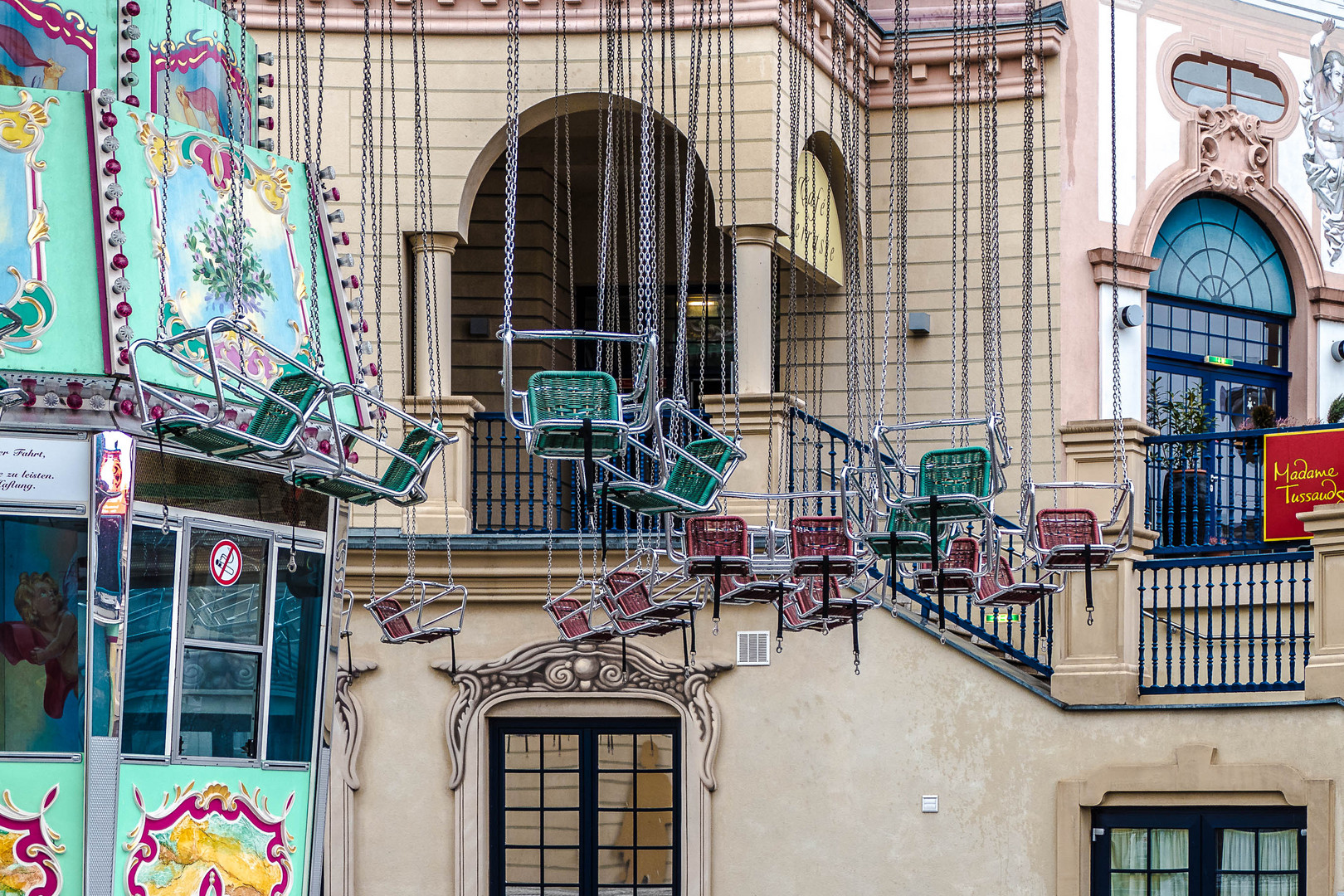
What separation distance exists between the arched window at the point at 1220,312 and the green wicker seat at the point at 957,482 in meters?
8.21

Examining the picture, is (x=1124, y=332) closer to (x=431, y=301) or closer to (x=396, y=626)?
(x=431, y=301)

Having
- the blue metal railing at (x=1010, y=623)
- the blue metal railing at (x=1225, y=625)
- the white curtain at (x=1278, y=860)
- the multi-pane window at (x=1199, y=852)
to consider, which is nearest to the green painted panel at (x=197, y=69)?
the blue metal railing at (x=1010, y=623)

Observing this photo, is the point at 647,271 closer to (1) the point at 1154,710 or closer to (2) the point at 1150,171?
(1) the point at 1154,710

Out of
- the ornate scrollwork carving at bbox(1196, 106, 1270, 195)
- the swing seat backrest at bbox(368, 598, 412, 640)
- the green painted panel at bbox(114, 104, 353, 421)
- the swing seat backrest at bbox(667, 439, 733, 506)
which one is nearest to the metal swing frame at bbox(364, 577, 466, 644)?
the swing seat backrest at bbox(368, 598, 412, 640)

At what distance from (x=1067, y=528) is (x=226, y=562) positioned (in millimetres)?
4959

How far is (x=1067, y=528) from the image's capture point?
12352mm

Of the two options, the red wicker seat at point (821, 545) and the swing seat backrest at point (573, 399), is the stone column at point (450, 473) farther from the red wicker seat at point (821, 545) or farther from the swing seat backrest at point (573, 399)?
the swing seat backrest at point (573, 399)

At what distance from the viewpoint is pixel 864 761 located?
15.8 metres

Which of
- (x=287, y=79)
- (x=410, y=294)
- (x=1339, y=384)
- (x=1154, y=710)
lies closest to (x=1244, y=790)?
(x=1154, y=710)

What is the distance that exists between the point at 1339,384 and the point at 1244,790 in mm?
6072

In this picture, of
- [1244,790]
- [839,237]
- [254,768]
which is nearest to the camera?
[254,768]

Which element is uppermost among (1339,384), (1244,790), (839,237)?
(839,237)

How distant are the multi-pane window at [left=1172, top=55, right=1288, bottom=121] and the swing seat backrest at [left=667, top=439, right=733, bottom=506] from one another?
29.8ft

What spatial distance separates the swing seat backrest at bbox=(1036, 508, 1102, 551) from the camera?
12.3m
